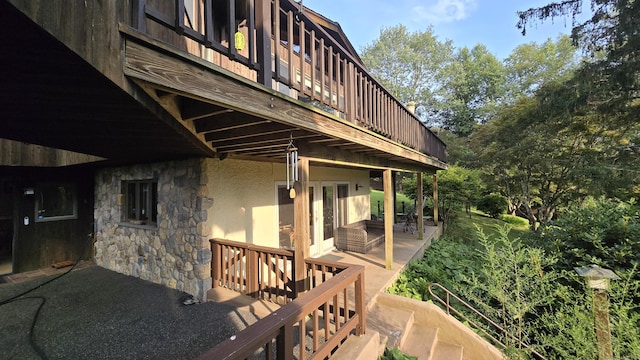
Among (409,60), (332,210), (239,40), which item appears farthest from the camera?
(409,60)

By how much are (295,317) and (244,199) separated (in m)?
3.43

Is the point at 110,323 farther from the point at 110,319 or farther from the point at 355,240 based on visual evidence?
the point at 355,240

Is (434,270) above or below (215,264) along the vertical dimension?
below

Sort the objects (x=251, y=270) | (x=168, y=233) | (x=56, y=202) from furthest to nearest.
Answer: (x=56, y=202) → (x=168, y=233) → (x=251, y=270)

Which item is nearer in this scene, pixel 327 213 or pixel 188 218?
pixel 188 218

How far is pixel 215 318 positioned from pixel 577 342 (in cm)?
417

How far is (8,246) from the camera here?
709 centimetres

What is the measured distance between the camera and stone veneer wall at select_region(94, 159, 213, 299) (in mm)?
4441

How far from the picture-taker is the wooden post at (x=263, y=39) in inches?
90.7

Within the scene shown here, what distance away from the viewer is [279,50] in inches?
99.2

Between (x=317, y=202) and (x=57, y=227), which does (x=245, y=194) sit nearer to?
(x=317, y=202)

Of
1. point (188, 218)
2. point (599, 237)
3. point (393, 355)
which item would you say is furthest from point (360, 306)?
point (599, 237)

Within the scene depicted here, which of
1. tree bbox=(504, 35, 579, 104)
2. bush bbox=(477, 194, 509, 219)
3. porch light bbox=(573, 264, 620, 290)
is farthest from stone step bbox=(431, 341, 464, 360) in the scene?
tree bbox=(504, 35, 579, 104)

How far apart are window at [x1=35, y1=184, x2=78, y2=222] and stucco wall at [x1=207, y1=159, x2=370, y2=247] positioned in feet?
16.6
